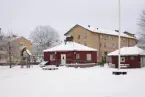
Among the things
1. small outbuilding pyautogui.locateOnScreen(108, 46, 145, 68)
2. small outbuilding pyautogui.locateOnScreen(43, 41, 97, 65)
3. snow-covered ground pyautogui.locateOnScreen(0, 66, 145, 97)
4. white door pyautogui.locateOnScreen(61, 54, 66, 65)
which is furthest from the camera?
white door pyautogui.locateOnScreen(61, 54, 66, 65)

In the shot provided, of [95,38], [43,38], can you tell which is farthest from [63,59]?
[43,38]

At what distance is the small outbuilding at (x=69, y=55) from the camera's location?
45.5 meters

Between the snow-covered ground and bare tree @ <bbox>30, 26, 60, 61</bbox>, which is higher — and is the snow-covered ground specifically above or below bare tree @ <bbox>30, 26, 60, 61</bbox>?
below

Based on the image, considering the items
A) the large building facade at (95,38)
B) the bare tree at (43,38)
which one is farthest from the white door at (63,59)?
the bare tree at (43,38)

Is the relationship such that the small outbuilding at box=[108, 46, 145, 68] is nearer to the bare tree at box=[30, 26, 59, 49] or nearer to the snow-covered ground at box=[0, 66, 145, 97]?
the snow-covered ground at box=[0, 66, 145, 97]

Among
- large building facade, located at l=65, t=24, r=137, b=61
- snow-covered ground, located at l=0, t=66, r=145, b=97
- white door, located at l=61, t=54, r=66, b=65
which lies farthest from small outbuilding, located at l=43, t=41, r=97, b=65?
snow-covered ground, located at l=0, t=66, r=145, b=97

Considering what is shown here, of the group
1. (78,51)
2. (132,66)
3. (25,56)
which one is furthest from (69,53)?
(132,66)

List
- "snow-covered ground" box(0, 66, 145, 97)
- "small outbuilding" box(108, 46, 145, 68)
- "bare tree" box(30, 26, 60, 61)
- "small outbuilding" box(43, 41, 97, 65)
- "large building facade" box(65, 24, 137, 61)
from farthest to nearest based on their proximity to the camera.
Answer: "bare tree" box(30, 26, 60, 61) < "large building facade" box(65, 24, 137, 61) < "small outbuilding" box(43, 41, 97, 65) < "small outbuilding" box(108, 46, 145, 68) < "snow-covered ground" box(0, 66, 145, 97)

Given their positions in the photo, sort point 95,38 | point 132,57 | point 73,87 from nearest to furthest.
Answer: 1. point 73,87
2. point 132,57
3. point 95,38

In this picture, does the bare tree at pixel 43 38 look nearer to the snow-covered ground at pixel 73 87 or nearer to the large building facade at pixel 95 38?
the large building facade at pixel 95 38

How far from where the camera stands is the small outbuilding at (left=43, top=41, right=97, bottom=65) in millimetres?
45500

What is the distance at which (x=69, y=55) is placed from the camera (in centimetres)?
4572

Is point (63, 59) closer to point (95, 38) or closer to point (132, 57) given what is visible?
point (132, 57)

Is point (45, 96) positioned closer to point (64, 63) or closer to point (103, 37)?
point (64, 63)
